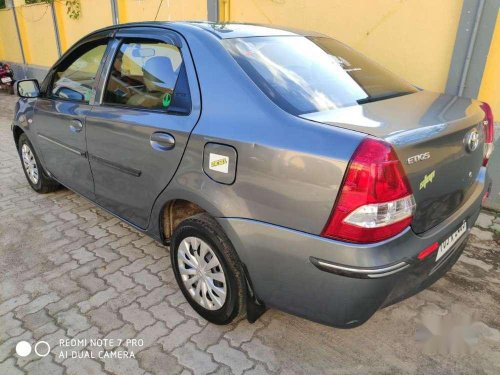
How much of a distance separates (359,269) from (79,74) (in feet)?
9.00

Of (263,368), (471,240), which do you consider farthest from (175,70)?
(471,240)

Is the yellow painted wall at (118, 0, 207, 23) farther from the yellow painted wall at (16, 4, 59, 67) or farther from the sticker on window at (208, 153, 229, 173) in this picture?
the sticker on window at (208, 153, 229, 173)

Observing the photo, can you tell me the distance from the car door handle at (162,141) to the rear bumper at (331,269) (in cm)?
55

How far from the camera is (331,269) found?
5.25ft

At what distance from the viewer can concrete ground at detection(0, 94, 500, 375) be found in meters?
2.03

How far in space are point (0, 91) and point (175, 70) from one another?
1310 cm

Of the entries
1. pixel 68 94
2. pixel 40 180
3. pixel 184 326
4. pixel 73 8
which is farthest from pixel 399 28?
pixel 73 8

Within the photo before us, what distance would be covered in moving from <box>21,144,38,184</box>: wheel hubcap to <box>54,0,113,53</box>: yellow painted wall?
195 inches

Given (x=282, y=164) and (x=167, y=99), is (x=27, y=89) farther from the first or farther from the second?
(x=282, y=164)

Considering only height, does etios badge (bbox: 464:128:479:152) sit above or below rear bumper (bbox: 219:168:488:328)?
above

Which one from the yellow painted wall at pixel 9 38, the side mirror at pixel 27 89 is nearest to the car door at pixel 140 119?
the side mirror at pixel 27 89

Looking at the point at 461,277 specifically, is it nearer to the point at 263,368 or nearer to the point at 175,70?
the point at 263,368

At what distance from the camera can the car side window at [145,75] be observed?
2.24 metres

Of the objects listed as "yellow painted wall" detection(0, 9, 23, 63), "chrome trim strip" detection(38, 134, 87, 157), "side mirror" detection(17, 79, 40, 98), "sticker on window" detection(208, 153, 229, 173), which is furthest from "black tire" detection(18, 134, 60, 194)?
"yellow painted wall" detection(0, 9, 23, 63)
